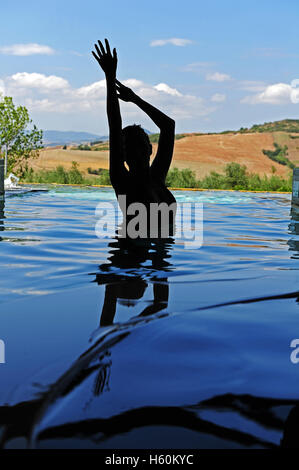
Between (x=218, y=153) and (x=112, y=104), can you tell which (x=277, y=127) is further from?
(x=112, y=104)

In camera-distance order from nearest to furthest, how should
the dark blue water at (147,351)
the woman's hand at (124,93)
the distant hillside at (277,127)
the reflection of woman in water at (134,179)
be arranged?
the dark blue water at (147,351)
the reflection of woman in water at (134,179)
the woman's hand at (124,93)
the distant hillside at (277,127)

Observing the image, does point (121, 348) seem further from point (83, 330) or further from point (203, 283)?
point (203, 283)

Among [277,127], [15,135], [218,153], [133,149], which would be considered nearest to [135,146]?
[133,149]

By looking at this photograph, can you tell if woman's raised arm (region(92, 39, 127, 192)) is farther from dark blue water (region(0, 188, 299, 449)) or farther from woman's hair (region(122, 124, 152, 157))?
dark blue water (region(0, 188, 299, 449))

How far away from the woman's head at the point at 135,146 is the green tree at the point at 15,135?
1593 centimetres

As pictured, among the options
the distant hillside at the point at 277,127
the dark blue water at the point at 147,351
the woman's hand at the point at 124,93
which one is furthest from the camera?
the distant hillside at the point at 277,127

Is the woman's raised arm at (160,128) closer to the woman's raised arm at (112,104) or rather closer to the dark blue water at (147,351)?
the woman's raised arm at (112,104)

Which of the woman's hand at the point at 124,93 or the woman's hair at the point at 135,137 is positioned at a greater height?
the woman's hand at the point at 124,93

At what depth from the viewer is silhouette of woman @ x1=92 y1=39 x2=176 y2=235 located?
3559mm

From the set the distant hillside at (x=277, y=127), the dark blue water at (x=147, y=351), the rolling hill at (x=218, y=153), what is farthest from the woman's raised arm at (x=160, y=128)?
the distant hillside at (x=277, y=127)

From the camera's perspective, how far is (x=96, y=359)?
1.77 m

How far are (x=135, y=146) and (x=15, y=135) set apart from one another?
16793 millimetres

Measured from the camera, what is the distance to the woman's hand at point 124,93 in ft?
12.4

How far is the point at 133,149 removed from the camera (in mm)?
3918
